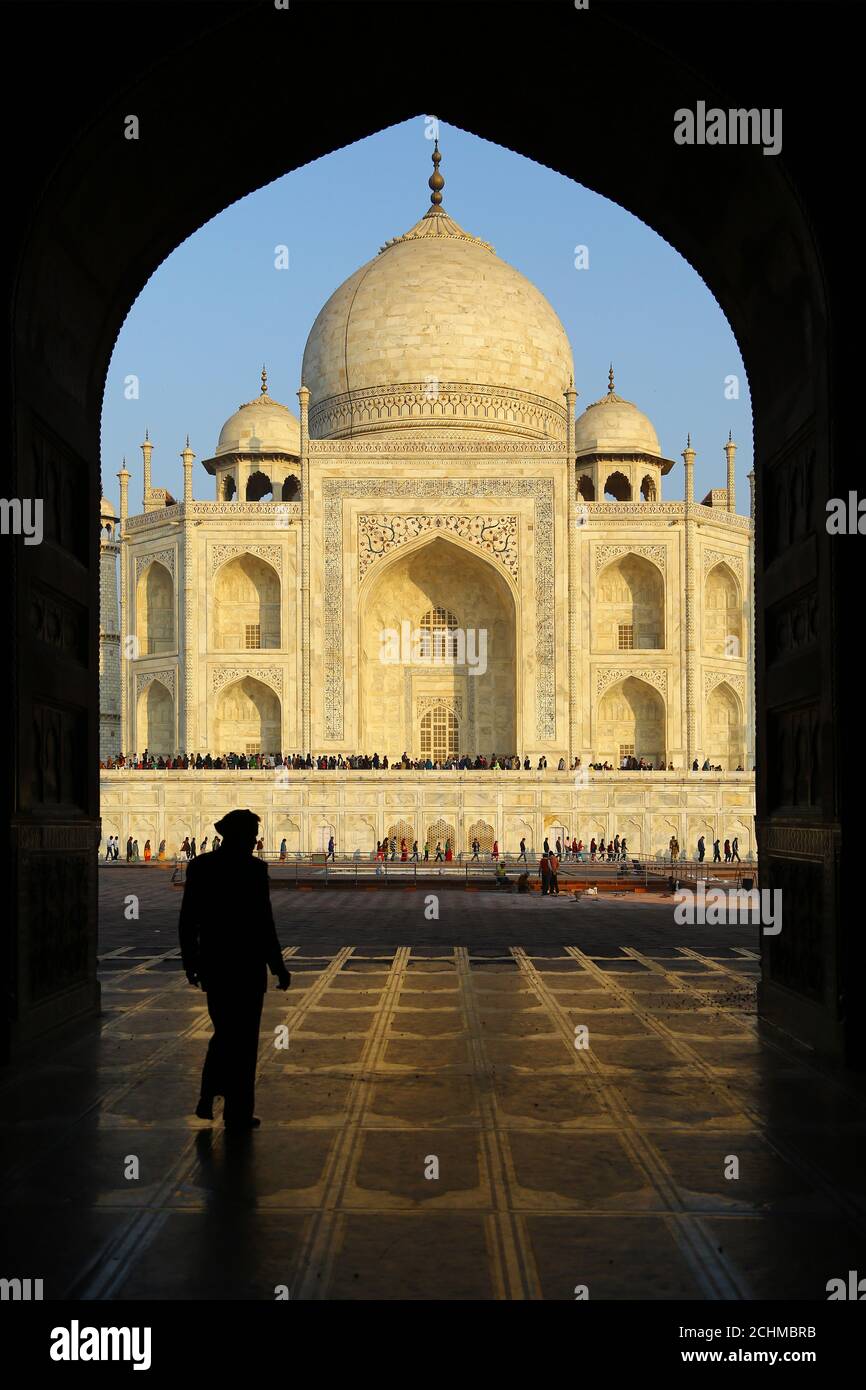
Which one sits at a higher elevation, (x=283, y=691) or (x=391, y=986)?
(x=283, y=691)

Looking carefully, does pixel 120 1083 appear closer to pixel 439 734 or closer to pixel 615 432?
pixel 439 734

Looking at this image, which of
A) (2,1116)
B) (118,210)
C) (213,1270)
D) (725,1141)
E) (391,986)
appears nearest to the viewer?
(213,1270)

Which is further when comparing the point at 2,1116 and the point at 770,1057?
the point at 770,1057

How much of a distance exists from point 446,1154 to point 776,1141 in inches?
50.4

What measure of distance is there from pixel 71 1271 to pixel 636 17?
612 centimetres

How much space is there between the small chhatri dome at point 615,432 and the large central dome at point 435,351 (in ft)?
3.14

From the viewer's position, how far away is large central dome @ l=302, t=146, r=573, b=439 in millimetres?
43156

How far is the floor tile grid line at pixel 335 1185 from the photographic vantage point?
3641mm

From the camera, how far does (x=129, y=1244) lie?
3920 millimetres

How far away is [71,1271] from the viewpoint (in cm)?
369

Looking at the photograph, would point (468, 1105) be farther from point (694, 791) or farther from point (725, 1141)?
point (694, 791)

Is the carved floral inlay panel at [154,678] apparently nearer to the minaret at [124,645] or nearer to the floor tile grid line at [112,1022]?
the minaret at [124,645]

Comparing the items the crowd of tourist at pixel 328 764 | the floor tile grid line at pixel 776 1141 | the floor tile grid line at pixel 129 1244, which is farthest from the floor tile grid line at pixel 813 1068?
the crowd of tourist at pixel 328 764

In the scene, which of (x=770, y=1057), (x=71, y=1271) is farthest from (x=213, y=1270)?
(x=770, y=1057)
